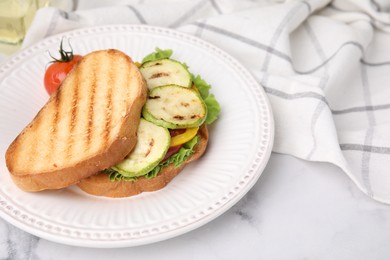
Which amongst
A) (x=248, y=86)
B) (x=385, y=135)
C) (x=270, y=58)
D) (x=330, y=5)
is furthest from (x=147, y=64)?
(x=330, y=5)

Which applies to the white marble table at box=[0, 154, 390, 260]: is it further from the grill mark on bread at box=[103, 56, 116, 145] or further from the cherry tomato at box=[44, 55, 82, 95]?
the cherry tomato at box=[44, 55, 82, 95]

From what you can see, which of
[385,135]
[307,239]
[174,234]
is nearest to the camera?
[174,234]

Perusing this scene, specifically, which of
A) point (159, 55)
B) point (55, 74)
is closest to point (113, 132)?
point (55, 74)

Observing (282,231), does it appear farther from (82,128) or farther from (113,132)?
(82,128)

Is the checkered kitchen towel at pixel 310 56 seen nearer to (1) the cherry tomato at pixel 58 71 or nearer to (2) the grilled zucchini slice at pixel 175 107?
(1) the cherry tomato at pixel 58 71

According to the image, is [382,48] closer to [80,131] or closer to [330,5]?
[330,5]

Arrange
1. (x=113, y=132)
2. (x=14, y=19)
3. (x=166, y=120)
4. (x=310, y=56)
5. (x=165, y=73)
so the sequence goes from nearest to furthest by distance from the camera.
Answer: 1. (x=113, y=132)
2. (x=166, y=120)
3. (x=165, y=73)
4. (x=14, y=19)
5. (x=310, y=56)

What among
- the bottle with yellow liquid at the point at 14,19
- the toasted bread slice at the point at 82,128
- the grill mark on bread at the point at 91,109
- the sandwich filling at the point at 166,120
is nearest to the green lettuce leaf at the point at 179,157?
the sandwich filling at the point at 166,120
